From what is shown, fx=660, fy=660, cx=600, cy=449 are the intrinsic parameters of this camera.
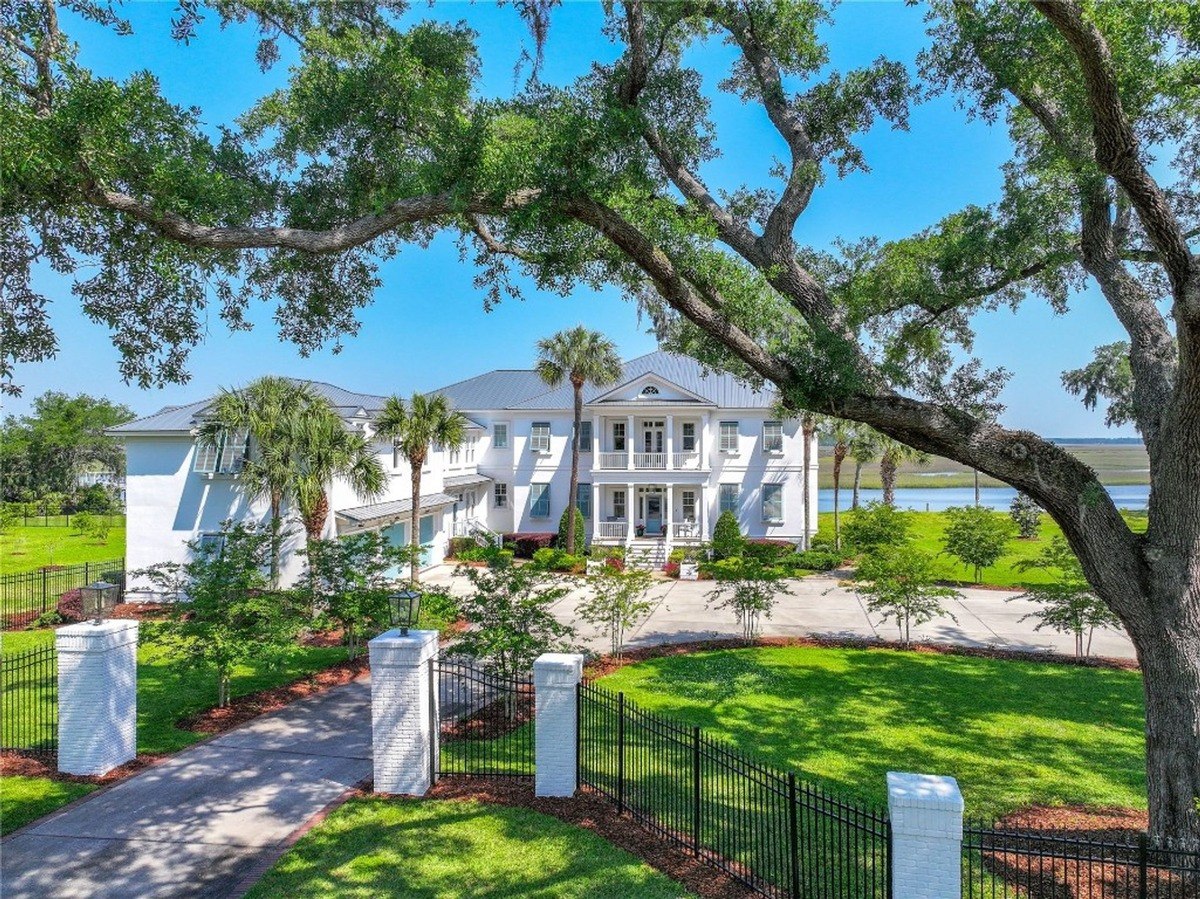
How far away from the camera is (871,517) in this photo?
24.0 meters

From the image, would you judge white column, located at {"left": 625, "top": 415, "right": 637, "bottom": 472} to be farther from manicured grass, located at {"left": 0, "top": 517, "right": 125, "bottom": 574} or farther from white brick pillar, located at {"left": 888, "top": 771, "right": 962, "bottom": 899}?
white brick pillar, located at {"left": 888, "top": 771, "right": 962, "bottom": 899}

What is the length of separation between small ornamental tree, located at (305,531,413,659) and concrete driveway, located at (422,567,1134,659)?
4.33 m

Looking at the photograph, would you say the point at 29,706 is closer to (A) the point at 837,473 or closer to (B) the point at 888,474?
(A) the point at 837,473

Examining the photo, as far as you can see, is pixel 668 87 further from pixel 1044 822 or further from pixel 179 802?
pixel 179 802

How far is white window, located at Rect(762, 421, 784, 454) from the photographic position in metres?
28.8

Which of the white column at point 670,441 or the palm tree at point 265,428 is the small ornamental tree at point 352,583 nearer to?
the palm tree at point 265,428

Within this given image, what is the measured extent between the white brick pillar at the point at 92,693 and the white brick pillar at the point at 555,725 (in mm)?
5245

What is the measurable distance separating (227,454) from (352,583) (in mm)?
8048

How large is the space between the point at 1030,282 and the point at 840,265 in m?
2.42

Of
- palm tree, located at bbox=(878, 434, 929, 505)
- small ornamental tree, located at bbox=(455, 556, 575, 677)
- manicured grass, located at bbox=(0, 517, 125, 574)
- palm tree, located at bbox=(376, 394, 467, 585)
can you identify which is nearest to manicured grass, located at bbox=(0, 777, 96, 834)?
small ornamental tree, located at bbox=(455, 556, 575, 677)

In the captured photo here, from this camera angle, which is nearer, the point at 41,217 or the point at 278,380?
the point at 41,217

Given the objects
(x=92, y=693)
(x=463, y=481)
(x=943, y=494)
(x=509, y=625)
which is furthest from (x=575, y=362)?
(x=943, y=494)

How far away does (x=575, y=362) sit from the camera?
1057 inches

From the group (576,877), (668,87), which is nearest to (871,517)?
(668,87)
